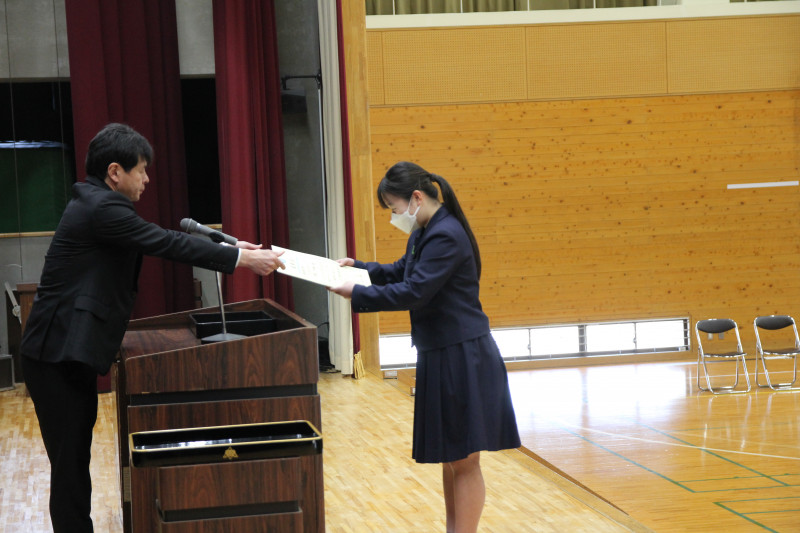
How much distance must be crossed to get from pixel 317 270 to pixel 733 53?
8.52 m

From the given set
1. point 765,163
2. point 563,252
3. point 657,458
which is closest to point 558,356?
point 563,252

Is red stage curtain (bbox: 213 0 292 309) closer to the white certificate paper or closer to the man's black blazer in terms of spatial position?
the white certificate paper

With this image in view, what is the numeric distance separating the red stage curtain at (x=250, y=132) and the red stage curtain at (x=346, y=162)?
533 mm

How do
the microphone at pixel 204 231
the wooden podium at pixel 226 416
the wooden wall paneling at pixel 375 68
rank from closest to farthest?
the wooden podium at pixel 226 416 < the microphone at pixel 204 231 < the wooden wall paneling at pixel 375 68

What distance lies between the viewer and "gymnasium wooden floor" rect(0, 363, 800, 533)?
342cm

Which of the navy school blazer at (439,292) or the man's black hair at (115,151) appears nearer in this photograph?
the man's black hair at (115,151)

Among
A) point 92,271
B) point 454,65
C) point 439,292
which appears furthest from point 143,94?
point 439,292

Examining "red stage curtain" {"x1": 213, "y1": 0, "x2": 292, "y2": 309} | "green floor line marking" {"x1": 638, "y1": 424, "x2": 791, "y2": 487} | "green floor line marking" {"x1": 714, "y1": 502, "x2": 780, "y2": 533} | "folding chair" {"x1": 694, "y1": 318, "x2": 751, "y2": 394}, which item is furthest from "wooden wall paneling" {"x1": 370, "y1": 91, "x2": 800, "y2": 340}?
"green floor line marking" {"x1": 714, "y1": 502, "x2": 780, "y2": 533}

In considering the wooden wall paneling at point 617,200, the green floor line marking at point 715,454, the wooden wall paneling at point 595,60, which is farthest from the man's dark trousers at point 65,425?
the wooden wall paneling at point 595,60

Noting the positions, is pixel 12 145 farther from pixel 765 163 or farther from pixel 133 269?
pixel 765 163

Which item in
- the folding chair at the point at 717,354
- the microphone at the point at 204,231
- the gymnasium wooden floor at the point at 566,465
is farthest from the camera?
the folding chair at the point at 717,354

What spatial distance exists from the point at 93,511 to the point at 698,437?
414cm

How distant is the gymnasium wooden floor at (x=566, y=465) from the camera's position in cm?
342

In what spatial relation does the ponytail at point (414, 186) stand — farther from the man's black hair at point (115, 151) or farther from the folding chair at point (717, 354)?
the folding chair at point (717, 354)
